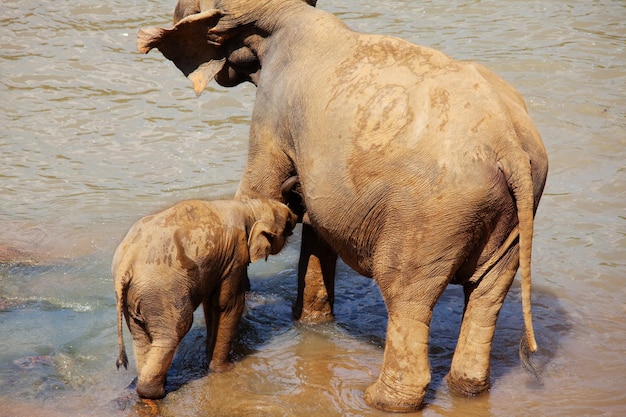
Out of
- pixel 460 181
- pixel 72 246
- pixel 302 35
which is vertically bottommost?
pixel 72 246

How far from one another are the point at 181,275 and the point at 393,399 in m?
1.35

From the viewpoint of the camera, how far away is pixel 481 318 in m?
5.20

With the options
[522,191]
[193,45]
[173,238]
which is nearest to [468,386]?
[522,191]

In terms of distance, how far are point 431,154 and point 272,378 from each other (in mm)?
1902

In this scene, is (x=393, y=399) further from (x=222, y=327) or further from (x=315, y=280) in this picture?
(x=315, y=280)

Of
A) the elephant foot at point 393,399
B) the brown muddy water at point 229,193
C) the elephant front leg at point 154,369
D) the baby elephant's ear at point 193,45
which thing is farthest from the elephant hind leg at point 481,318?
the baby elephant's ear at point 193,45

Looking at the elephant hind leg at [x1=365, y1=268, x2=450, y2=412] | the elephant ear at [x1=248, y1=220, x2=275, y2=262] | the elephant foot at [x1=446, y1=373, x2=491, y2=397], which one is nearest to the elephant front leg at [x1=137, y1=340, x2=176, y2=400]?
the elephant ear at [x1=248, y1=220, x2=275, y2=262]

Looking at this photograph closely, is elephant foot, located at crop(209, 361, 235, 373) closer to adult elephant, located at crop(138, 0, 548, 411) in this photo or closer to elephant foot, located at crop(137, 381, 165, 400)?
elephant foot, located at crop(137, 381, 165, 400)

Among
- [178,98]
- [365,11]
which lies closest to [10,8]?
[178,98]

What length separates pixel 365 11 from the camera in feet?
45.8

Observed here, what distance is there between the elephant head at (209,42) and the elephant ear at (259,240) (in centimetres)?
121

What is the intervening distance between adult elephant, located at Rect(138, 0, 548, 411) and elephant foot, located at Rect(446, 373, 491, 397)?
0.01 metres

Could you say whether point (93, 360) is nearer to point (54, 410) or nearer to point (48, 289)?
point (54, 410)

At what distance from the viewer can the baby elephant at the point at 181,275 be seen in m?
5.29
